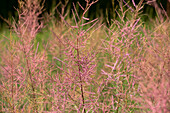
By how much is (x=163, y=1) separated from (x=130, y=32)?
1.85 metres

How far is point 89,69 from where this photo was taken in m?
1.15

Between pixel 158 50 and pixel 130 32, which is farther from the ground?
pixel 130 32

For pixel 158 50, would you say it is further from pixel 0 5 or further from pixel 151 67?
pixel 0 5

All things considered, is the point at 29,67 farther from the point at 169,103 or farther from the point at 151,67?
the point at 169,103

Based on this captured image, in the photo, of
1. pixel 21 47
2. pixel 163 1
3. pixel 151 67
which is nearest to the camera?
pixel 151 67

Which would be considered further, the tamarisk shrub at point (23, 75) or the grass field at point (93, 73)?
the tamarisk shrub at point (23, 75)

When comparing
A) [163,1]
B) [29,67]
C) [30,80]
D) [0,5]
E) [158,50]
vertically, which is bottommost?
[30,80]

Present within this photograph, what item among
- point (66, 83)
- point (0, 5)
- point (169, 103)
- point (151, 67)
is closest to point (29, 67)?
point (66, 83)

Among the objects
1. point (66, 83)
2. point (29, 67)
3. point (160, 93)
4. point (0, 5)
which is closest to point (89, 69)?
point (66, 83)

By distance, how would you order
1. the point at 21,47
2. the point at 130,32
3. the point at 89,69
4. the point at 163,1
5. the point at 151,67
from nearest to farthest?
the point at 151,67 < the point at 89,69 < the point at 130,32 < the point at 21,47 < the point at 163,1

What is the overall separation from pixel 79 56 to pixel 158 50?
1.66ft

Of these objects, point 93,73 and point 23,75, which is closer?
point 93,73

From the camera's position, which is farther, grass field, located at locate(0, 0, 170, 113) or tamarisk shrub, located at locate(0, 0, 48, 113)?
tamarisk shrub, located at locate(0, 0, 48, 113)

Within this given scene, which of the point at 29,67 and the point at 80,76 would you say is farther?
the point at 29,67
